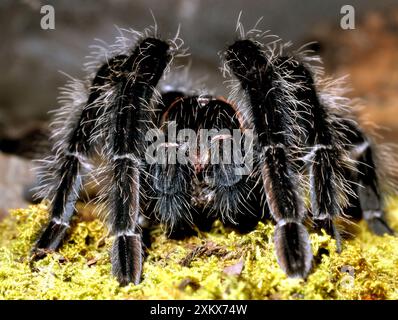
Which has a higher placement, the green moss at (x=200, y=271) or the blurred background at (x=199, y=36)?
the blurred background at (x=199, y=36)

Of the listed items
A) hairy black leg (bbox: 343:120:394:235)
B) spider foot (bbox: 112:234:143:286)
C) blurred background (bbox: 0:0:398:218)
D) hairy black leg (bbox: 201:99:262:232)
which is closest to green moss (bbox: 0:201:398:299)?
spider foot (bbox: 112:234:143:286)

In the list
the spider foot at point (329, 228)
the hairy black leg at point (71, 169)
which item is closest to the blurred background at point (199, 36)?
the hairy black leg at point (71, 169)

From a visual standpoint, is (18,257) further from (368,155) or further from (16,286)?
(368,155)

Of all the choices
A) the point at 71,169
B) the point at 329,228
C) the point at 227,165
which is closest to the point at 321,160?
the point at 329,228

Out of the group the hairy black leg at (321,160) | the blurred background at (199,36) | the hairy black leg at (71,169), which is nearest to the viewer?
the hairy black leg at (321,160)

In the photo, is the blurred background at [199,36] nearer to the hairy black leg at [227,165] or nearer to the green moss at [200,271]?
the green moss at [200,271]
